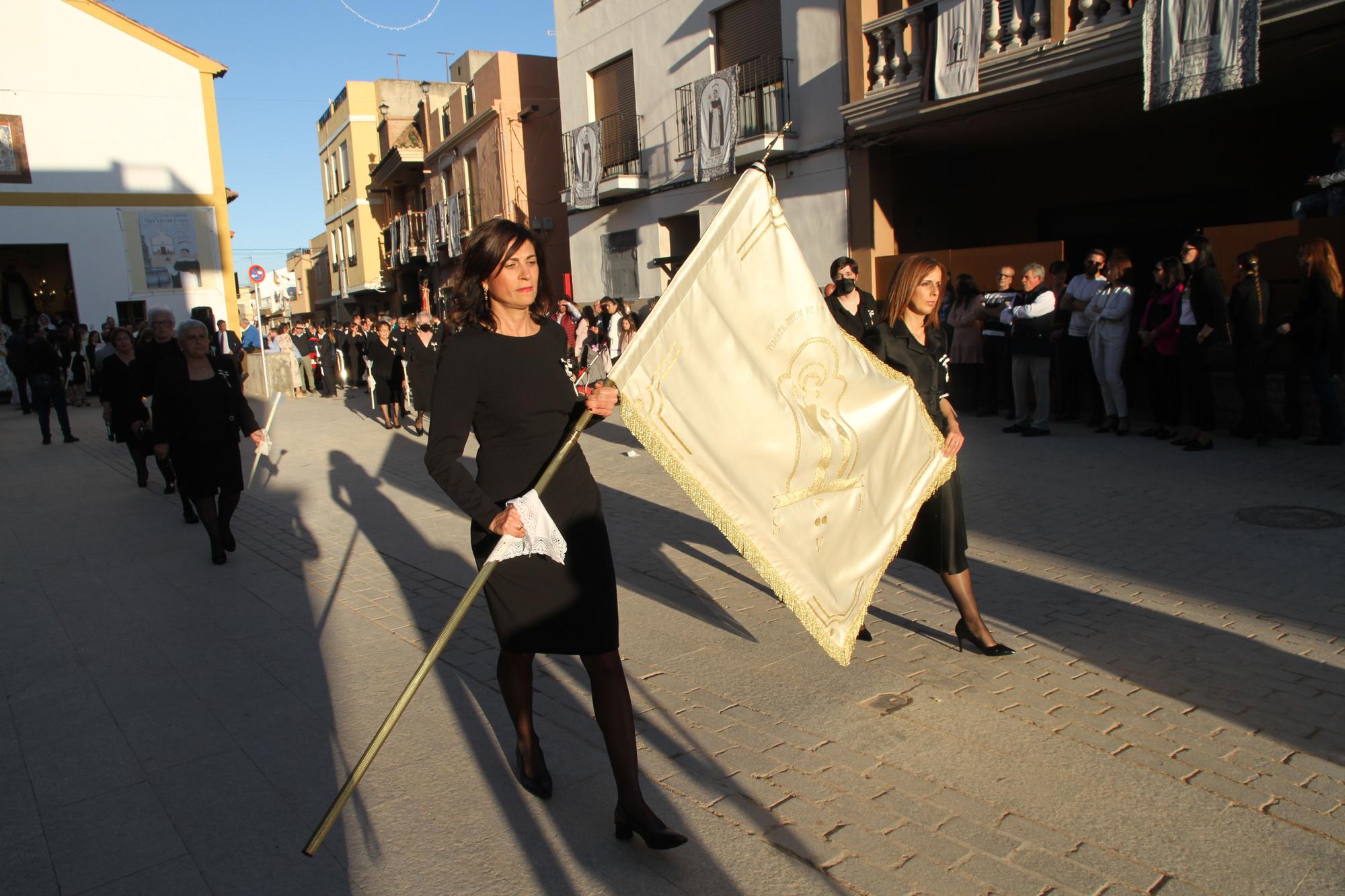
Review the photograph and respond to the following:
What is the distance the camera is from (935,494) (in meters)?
4.50

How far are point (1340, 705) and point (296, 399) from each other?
2280cm

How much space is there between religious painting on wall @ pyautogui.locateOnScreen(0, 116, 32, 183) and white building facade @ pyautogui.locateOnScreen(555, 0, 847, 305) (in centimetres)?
1549

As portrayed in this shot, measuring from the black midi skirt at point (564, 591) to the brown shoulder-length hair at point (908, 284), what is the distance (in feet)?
7.25

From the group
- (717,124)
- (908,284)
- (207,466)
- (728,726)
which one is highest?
(717,124)

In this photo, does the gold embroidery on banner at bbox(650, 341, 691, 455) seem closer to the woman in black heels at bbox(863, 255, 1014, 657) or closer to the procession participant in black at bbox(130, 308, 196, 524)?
the woman in black heels at bbox(863, 255, 1014, 657)

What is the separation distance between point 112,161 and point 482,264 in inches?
1168

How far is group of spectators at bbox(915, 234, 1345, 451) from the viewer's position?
28.7 feet

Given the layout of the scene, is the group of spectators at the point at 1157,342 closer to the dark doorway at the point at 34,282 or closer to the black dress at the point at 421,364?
the black dress at the point at 421,364

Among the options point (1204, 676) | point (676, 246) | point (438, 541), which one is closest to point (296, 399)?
point (676, 246)

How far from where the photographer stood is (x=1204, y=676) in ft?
13.7

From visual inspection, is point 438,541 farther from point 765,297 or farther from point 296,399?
point 296,399

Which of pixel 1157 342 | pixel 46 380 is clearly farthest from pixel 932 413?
pixel 46 380

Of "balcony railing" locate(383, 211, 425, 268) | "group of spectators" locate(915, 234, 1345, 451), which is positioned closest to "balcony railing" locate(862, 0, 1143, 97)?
"group of spectators" locate(915, 234, 1345, 451)

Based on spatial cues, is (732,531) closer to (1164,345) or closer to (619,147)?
(1164,345)
